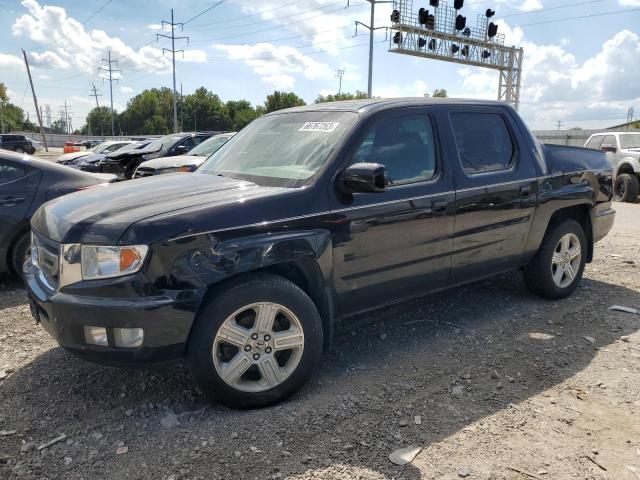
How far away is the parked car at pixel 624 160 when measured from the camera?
13570 millimetres

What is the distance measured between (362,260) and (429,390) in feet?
3.01

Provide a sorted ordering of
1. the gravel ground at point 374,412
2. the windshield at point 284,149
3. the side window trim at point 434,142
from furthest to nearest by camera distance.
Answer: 1. the side window trim at point 434,142
2. the windshield at point 284,149
3. the gravel ground at point 374,412

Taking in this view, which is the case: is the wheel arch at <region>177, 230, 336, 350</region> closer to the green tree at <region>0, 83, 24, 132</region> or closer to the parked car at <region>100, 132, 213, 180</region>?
the parked car at <region>100, 132, 213, 180</region>

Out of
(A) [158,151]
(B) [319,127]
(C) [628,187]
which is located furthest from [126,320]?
(C) [628,187]

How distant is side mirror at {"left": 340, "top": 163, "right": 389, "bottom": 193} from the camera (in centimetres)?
315

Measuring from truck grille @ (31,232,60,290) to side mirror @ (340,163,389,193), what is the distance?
169 centimetres

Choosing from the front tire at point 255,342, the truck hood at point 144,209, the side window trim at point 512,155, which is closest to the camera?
the truck hood at point 144,209

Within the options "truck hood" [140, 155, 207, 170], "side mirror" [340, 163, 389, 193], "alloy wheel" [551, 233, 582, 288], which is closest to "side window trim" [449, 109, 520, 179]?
"alloy wheel" [551, 233, 582, 288]

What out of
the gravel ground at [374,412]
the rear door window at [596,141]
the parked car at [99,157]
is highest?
the rear door window at [596,141]

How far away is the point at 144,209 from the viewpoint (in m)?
2.95

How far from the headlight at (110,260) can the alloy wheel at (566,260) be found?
374cm

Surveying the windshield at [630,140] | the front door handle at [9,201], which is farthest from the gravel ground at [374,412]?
the windshield at [630,140]

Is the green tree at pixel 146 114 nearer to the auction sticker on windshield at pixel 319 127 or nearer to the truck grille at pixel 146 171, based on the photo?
the truck grille at pixel 146 171

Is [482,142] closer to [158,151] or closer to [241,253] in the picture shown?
[241,253]
